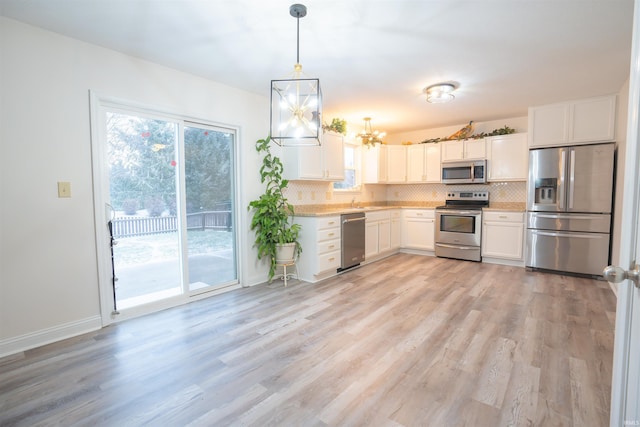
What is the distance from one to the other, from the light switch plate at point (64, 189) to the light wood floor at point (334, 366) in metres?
1.21

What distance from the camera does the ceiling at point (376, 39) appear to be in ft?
6.91

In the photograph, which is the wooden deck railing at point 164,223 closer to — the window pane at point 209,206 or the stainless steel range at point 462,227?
the window pane at point 209,206

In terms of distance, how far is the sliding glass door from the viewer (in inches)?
112

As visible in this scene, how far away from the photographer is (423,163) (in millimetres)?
5754

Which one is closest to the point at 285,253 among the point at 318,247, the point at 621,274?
the point at 318,247

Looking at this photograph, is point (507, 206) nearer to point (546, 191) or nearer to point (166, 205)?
point (546, 191)

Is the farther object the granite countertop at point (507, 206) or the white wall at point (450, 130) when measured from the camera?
the white wall at point (450, 130)

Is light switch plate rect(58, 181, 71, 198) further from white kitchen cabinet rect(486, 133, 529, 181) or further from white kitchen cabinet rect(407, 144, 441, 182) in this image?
white kitchen cabinet rect(486, 133, 529, 181)

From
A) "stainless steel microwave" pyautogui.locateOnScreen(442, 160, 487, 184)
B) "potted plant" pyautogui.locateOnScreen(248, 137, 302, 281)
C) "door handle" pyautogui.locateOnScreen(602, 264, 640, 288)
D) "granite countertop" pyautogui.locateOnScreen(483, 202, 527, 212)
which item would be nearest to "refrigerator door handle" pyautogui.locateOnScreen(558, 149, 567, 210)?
"granite countertop" pyautogui.locateOnScreen(483, 202, 527, 212)

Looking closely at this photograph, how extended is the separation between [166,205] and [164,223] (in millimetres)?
193

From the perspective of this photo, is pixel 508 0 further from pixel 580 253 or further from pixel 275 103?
pixel 580 253

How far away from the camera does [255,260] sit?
397 centimetres

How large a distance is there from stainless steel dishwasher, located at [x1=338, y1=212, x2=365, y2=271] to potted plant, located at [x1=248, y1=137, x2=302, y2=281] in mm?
704

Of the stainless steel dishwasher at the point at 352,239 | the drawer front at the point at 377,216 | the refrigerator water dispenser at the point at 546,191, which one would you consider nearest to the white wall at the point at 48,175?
the stainless steel dishwasher at the point at 352,239
